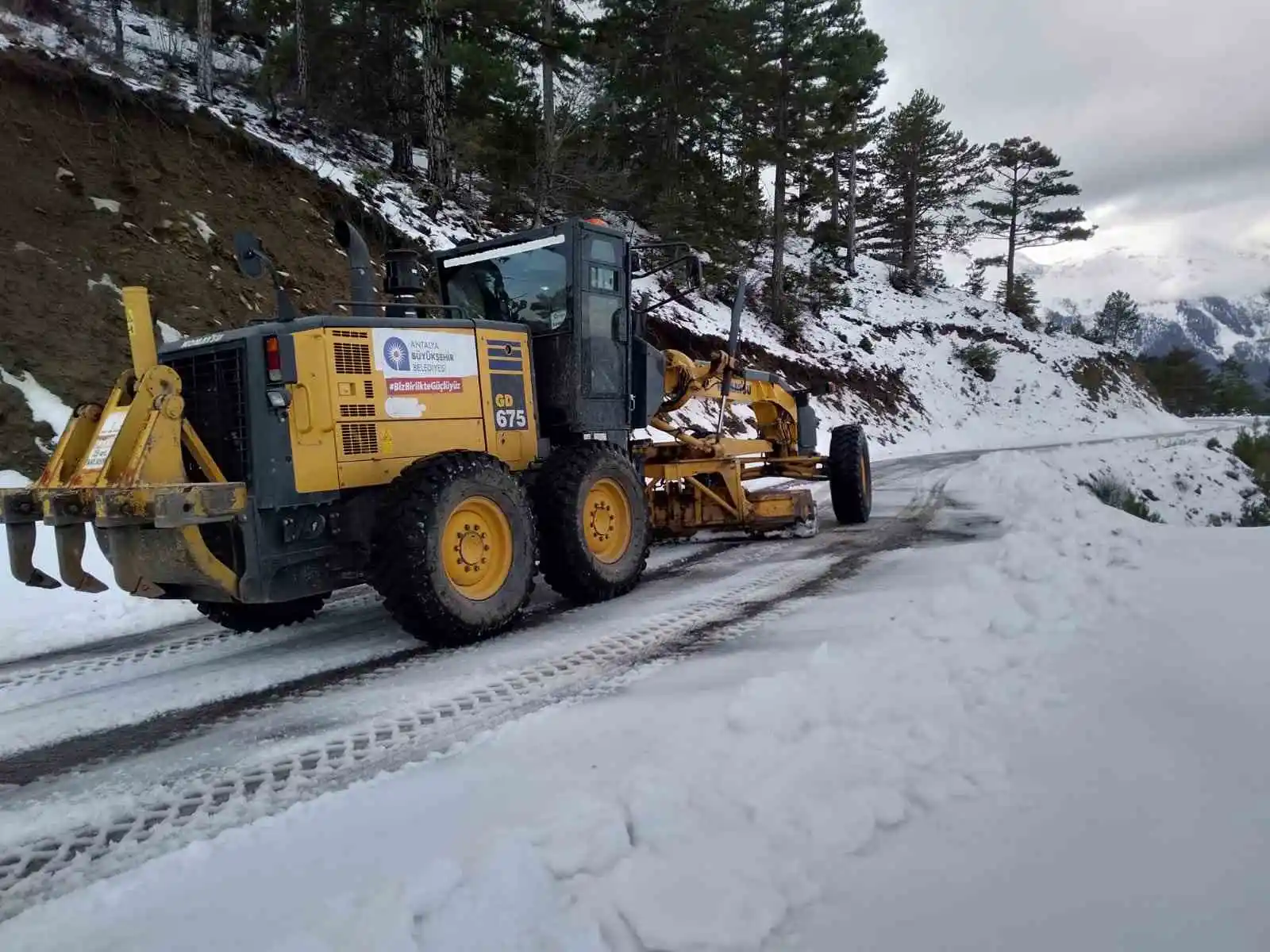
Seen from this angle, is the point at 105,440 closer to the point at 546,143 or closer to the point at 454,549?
the point at 454,549

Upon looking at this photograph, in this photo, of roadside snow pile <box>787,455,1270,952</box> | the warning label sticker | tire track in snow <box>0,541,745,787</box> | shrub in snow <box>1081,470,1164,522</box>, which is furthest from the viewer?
shrub in snow <box>1081,470,1164,522</box>

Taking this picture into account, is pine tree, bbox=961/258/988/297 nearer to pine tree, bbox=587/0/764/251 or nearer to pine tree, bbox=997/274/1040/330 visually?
pine tree, bbox=997/274/1040/330

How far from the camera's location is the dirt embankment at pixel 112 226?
8.50 metres

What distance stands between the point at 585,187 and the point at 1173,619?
16634 millimetres

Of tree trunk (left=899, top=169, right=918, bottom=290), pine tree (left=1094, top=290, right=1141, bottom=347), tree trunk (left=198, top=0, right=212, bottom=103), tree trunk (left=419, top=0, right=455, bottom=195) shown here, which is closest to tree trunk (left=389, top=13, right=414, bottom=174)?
tree trunk (left=419, top=0, right=455, bottom=195)

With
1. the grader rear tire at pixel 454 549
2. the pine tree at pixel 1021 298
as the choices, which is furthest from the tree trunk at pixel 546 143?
the pine tree at pixel 1021 298

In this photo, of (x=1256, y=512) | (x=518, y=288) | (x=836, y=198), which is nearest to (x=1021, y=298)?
(x=836, y=198)

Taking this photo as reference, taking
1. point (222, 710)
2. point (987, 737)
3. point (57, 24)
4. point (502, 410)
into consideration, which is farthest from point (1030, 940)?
point (57, 24)

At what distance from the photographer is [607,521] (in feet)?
19.1

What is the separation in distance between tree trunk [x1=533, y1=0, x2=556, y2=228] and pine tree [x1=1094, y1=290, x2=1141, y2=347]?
59.1 m

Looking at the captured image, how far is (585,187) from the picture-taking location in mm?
18141

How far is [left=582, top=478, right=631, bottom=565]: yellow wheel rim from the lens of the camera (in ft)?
18.5

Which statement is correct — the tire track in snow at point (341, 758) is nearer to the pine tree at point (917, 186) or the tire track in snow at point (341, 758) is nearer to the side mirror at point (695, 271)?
the side mirror at point (695, 271)

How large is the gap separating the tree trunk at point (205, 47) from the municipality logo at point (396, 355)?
46.9ft
